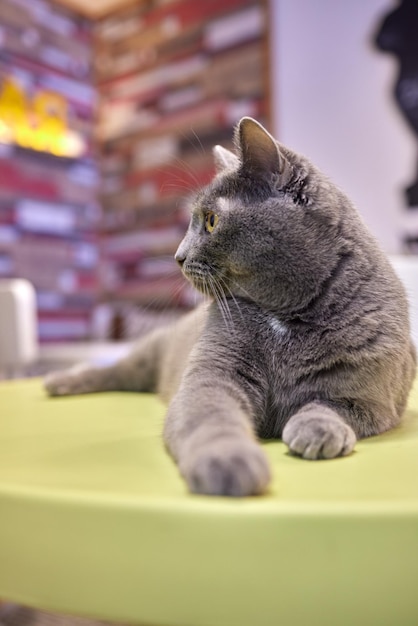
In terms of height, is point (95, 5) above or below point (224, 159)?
above

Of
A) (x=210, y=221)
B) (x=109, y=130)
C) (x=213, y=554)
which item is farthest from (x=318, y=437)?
(x=109, y=130)

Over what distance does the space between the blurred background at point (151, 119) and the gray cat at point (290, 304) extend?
84.2 inches

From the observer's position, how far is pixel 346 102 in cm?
328

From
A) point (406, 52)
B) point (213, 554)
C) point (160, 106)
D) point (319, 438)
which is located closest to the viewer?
point (213, 554)

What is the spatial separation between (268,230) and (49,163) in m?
3.96

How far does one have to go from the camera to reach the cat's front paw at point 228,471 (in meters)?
0.50

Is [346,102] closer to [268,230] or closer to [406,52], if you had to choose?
[406,52]

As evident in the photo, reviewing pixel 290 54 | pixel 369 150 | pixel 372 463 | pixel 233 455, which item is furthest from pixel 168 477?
pixel 290 54

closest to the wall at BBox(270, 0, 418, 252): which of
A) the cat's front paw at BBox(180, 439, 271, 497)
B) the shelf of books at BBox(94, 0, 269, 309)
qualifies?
the shelf of books at BBox(94, 0, 269, 309)

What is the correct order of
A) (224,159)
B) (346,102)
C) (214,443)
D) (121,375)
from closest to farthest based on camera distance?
1. (214,443)
2. (224,159)
3. (121,375)
4. (346,102)

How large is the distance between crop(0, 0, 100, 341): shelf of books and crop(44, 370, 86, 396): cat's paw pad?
297cm

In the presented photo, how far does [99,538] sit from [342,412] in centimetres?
46

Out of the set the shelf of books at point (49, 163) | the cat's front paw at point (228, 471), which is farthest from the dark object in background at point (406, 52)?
the cat's front paw at point (228, 471)

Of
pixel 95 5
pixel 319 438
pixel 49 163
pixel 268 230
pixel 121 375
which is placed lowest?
pixel 121 375
